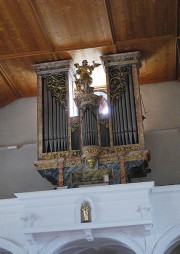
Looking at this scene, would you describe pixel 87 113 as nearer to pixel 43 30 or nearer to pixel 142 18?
pixel 43 30

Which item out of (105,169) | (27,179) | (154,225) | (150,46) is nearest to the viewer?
(154,225)

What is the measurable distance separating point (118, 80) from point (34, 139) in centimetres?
298

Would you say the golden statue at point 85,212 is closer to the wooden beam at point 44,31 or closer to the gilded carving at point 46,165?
the gilded carving at point 46,165

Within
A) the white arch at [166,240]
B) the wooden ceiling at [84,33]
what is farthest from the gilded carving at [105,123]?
the white arch at [166,240]

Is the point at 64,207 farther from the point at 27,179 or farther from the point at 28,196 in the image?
the point at 27,179

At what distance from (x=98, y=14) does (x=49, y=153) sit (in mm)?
3335

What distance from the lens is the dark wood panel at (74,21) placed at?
383 inches

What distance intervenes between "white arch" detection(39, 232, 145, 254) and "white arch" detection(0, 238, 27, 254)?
0.51 m

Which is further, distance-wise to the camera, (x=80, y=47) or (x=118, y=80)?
(x=118, y=80)

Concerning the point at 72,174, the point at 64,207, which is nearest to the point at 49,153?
the point at 72,174

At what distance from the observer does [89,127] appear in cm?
1056

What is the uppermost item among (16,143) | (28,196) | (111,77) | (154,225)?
(111,77)

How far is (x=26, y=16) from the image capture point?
998cm

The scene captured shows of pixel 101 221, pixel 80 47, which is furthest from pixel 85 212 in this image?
pixel 80 47
